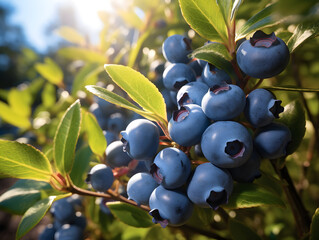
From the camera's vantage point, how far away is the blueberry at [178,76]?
664 millimetres

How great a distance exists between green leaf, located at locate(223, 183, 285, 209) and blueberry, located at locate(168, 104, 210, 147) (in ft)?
0.52

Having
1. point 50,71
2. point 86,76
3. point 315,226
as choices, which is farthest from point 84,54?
point 315,226

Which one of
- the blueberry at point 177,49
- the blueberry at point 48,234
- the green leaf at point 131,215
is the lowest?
the blueberry at point 48,234

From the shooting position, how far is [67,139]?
68cm

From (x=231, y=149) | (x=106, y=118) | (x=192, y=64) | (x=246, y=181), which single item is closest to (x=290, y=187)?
(x=246, y=181)

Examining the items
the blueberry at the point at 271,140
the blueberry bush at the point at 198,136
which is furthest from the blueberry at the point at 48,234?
the blueberry at the point at 271,140

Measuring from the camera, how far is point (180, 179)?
1.73ft

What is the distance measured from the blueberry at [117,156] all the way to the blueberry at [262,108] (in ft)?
1.20

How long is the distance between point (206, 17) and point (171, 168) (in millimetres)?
349

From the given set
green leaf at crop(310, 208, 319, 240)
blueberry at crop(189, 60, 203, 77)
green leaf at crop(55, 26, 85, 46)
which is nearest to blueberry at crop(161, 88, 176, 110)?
blueberry at crop(189, 60, 203, 77)

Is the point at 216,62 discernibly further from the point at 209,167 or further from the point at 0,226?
the point at 0,226

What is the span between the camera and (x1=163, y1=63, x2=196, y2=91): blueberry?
2.18 ft

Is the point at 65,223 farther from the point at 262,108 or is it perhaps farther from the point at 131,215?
the point at 262,108

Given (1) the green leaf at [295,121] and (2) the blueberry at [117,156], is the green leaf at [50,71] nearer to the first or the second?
(2) the blueberry at [117,156]
